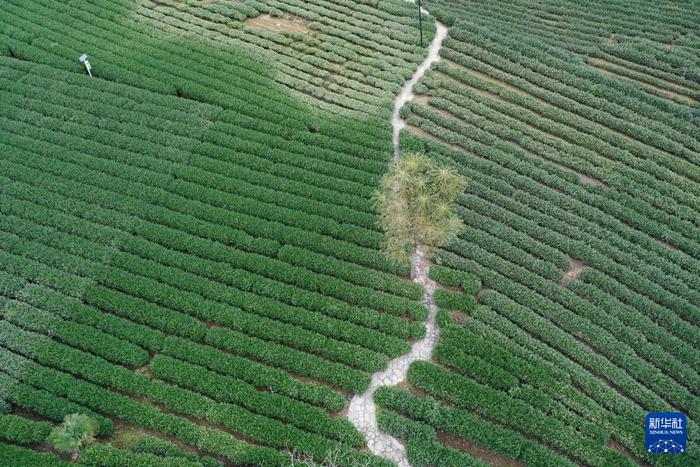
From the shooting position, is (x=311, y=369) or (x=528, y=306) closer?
(x=311, y=369)

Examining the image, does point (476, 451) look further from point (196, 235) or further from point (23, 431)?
point (23, 431)

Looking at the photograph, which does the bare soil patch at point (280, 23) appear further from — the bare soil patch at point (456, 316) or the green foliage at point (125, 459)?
the green foliage at point (125, 459)

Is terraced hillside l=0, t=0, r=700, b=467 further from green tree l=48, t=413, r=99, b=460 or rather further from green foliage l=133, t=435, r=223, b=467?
green tree l=48, t=413, r=99, b=460

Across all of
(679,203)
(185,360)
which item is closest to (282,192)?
(185,360)

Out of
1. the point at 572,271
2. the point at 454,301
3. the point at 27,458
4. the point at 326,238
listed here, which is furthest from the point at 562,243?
the point at 27,458

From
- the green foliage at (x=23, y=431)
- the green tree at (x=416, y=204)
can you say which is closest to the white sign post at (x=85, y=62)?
the green foliage at (x=23, y=431)

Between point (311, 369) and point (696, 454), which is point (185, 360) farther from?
point (696, 454)
